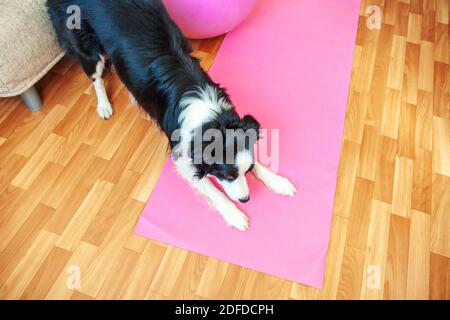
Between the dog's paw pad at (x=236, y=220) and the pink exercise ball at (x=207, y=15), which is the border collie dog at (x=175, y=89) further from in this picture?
the pink exercise ball at (x=207, y=15)

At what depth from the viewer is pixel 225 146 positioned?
1.29 m

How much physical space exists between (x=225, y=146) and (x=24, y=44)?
117 cm

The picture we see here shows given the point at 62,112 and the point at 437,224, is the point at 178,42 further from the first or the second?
the point at 437,224

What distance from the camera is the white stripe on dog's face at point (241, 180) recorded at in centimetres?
132

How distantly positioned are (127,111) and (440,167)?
175cm

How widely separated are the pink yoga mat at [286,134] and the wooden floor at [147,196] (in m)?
0.06

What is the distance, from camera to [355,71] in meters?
2.25

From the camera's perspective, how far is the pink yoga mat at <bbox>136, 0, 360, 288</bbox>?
159cm

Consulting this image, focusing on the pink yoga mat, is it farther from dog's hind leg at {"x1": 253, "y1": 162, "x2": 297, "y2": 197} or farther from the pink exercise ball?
the pink exercise ball

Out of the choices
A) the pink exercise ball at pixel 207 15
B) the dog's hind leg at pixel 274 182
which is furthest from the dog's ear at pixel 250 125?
the pink exercise ball at pixel 207 15

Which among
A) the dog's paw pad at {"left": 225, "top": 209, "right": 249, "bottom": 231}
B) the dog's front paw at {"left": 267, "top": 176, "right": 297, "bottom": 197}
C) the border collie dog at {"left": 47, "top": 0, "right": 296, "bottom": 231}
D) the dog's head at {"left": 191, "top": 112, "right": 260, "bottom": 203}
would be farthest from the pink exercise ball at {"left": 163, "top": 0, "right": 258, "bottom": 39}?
the dog's paw pad at {"left": 225, "top": 209, "right": 249, "bottom": 231}

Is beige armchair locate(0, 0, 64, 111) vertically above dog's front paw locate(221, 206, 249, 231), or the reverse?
beige armchair locate(0, 0, 64, 111)

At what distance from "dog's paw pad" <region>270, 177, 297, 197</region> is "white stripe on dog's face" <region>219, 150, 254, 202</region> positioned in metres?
0.25
